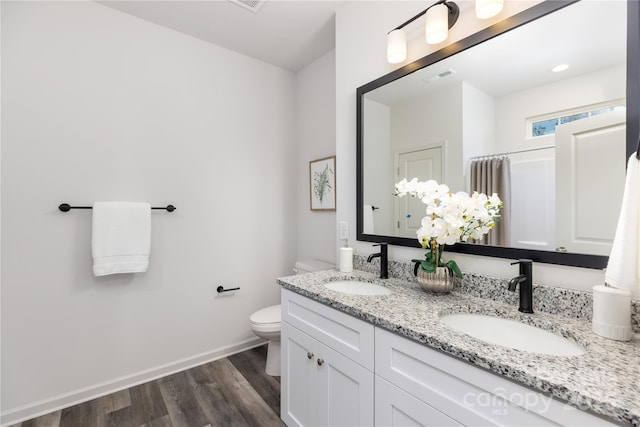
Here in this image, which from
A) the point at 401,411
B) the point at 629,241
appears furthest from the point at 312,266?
the point at 629,241

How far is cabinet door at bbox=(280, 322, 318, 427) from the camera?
52.0 inches

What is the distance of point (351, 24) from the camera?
6.05 ft

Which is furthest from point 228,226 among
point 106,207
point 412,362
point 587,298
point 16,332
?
point 587,298

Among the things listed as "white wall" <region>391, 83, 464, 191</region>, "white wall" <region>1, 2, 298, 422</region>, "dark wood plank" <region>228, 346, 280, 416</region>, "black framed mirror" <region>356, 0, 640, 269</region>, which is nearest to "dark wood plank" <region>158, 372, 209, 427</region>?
"white wall" <region>1, 2, 298, 422</region>

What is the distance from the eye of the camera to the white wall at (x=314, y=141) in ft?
7.91

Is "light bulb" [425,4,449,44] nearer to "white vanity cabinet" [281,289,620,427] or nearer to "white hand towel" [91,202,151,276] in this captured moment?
"white vanity cabinet" [281,289,620,427]

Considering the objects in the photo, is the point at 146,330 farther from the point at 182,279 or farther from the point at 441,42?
the point at 441,42

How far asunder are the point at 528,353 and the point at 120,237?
7.01 ft

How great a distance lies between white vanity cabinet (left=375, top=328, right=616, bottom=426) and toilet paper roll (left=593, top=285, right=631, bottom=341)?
38 cm

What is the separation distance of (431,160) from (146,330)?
219cm

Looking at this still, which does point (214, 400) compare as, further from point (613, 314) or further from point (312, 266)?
point (613, 314)

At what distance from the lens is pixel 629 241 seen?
785 millimetres

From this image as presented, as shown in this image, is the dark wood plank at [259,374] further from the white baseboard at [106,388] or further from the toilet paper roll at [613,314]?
the toilet paper roll at [613,314]

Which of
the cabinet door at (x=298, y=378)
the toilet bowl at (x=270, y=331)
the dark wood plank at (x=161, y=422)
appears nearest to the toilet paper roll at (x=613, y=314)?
the cabinet door at (x=298, y=378)
